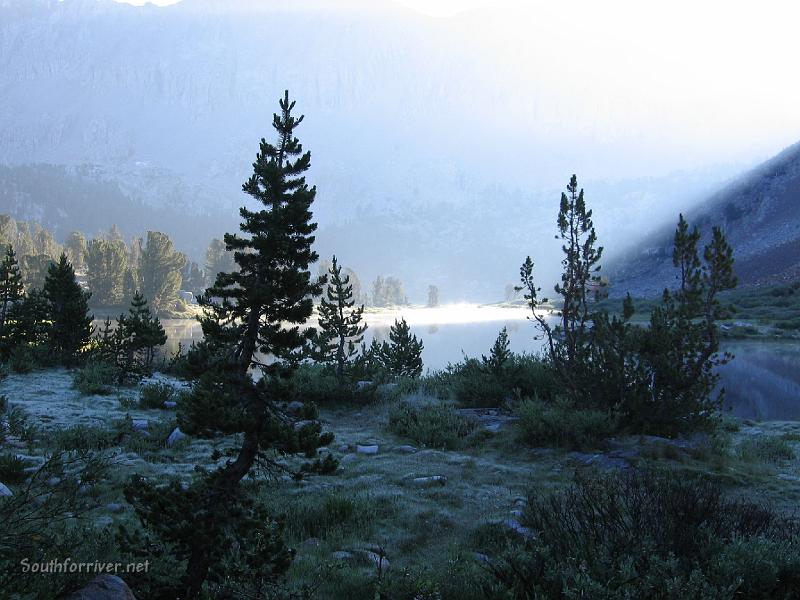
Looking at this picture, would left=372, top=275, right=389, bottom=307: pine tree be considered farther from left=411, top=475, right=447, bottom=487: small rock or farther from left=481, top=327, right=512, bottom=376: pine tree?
left=411, top=475, right=447, bottom=487: small rock

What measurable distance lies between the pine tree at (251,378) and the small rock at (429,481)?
383 cm

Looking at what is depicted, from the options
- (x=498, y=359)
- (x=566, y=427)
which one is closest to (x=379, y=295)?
(x=498, y=359)

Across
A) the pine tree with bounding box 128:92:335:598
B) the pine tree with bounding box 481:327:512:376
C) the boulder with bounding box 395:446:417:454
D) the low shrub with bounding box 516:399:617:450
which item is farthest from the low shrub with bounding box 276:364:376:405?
the pine tree with bounding box 128:92:335:598

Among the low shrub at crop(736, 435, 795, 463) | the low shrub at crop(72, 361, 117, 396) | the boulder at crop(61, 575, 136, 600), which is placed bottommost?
the low shrub at crop(736, 435, 795, 463)

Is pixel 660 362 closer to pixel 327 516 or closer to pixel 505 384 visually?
pixel 505 384

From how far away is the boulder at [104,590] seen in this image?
3.45 m

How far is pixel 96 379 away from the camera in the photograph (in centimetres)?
1585

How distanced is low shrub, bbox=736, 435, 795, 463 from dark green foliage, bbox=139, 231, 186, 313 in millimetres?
87001

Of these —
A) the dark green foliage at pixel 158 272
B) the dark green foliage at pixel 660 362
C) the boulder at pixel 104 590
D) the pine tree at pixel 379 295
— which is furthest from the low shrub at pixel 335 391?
the pine tree at pixel 379 295

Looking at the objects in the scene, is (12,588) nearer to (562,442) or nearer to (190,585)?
(190,585)

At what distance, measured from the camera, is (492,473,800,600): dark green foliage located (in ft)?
12.4

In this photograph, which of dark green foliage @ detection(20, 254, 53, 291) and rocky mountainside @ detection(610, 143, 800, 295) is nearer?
dark green foliage @ detection(20, 254, 53, 291)

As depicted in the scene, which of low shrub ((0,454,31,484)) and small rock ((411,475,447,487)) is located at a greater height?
low shrub ((0,454,31,484))

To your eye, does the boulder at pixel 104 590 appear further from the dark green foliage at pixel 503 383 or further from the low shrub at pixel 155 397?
the dark green foliage at pixel 503 383
